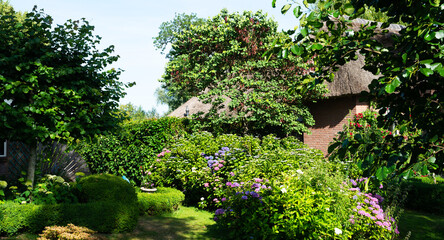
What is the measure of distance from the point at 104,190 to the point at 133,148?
15.5 ft

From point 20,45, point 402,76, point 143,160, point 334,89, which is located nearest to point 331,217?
point 402,76

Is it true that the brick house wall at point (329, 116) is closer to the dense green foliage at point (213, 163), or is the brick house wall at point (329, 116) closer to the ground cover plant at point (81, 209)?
the dense green foliage at point (213, 163)

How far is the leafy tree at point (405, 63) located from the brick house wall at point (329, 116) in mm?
11164

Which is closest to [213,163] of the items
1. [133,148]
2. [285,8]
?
[133,148]

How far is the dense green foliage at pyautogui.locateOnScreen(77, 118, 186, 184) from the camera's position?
1170 cm

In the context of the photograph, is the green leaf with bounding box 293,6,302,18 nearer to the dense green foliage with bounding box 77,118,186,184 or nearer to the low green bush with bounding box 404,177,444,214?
the low green bush with bounding box 404,177,444,214

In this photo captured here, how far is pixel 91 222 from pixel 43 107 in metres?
2.40

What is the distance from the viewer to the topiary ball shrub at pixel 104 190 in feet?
23.2

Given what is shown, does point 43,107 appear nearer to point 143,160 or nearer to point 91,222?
point 91,222

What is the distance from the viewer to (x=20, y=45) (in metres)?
6.53

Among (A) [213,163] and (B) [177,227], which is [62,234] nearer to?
(B) [177,227]

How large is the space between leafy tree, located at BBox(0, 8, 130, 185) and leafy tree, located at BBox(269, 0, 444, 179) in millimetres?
5129

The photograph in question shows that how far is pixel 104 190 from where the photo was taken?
7145 mm

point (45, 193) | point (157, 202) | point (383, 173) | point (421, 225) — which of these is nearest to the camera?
point (383, 173)
